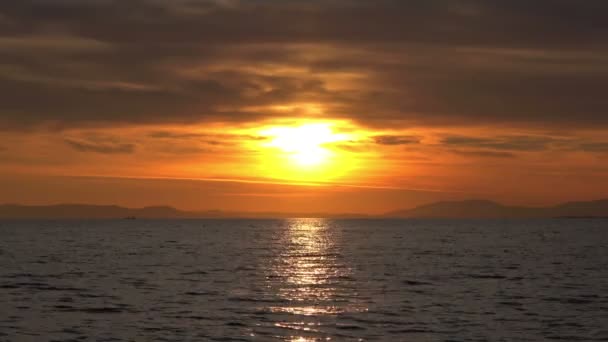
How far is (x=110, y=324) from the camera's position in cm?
4172

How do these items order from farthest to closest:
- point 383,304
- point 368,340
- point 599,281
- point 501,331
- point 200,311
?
point 599,281
point 383,304
point 200,311
point 501,331
point 368,340

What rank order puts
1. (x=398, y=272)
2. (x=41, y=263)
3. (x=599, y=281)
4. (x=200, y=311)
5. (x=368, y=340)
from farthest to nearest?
(x=41, y=263)
(x=398, y=272)
(x=599, y=281)
(x=200, y=311)
(x=368, y=340)

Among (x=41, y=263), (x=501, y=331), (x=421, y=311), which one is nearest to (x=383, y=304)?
(x=421, y=311)

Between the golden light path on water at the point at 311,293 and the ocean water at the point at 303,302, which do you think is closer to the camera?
the ocean water at the point at 303,302

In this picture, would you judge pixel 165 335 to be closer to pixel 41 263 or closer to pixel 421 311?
pixel 421 311

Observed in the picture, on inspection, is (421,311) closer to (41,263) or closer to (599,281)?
(599,281)

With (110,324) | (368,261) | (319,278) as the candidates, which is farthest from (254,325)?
(368,261)

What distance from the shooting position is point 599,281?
6788 centimetres

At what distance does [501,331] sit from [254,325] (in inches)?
522

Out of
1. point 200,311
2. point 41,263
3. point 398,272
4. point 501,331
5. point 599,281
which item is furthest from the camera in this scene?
point 41,263

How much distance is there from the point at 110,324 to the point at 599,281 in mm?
45302

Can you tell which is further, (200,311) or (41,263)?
(41,263)

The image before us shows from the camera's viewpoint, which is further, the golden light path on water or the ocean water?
the golden light path on water

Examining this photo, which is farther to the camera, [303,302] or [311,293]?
[311,293]
